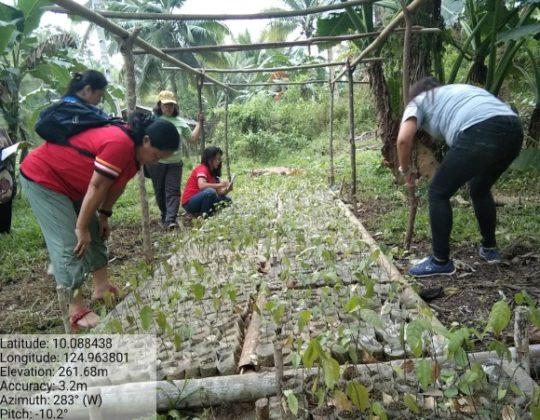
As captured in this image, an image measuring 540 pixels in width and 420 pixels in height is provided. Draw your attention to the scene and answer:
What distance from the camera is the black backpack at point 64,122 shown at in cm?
278

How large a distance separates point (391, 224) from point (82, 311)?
11.0 feet

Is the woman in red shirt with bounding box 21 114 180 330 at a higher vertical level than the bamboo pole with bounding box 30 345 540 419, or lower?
higher

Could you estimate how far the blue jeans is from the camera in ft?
19.4

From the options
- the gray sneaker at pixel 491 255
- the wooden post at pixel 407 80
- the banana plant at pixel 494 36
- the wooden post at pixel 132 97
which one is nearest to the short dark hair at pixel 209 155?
the wooden post at pixel 132 97

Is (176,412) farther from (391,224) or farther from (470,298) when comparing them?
(391,224)

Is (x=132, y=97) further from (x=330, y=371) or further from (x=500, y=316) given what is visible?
(x=500, y=316)

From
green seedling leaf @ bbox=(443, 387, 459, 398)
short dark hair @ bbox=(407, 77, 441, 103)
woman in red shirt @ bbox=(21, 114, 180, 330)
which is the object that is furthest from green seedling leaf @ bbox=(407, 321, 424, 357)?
short dark hair @ bbox=(407, 77, 441, 103)

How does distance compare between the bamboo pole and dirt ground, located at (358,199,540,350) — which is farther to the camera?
dirt ground, located at (358,199,540,350)

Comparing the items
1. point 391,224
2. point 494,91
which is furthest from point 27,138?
point 494,91

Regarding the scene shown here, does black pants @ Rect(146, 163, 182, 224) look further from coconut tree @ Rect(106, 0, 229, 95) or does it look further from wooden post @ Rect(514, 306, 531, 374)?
coconut tree @ Rect(106, 0, 229, 95)

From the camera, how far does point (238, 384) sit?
6.24 feet

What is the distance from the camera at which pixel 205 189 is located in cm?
597

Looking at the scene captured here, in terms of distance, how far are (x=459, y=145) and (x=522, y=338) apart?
167 cm

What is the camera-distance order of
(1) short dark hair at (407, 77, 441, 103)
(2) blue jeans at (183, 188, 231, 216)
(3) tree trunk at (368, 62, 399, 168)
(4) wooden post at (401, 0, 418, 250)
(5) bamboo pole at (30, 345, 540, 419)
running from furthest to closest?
(3) tree trunk at (368, 62, 399, 168) < (2) blue jeans at (183, 188, 231, 216) < (4) wooden post at (401, 0, 418, 250) < (1) short dark hair at (407, 77, 441, 103) < (5) bamboo pole at (30, 345, 540, 419)
